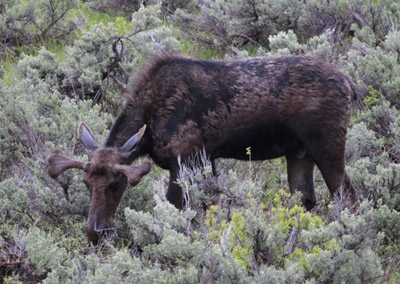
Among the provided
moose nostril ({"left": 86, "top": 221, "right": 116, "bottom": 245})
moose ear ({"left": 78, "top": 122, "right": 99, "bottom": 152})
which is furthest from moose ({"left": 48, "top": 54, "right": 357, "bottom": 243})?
moose nostril ({"left": 86, "top": 221, "right": 116, "bottom": 245})

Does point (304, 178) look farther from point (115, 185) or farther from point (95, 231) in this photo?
point (95, 231)

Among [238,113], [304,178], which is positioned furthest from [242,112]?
[304,178]

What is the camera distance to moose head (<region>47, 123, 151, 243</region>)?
7.05 m

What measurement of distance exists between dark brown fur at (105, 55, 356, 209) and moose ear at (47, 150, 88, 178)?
2.03 ft

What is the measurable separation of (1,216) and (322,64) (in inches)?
148

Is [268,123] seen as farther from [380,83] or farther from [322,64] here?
[380,83]

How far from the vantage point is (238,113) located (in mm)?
8047

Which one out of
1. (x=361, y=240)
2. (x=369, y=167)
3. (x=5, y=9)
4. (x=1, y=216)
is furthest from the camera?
(x=5, y=9)

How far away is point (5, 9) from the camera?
13.2 m

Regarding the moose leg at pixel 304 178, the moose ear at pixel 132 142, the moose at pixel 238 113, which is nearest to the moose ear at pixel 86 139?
the moose at pixel 238 113

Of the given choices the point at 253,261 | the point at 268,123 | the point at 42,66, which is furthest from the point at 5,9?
the point at 253,261

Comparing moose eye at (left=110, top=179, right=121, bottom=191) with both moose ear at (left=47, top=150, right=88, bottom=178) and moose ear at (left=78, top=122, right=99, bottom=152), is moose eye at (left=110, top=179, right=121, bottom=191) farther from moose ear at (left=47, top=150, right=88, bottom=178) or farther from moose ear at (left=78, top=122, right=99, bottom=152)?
moose ear at (left=78, top=122, right=99, bottom=152)

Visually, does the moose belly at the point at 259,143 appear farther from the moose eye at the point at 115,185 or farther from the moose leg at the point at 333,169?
the moose eye at the point at 115,185

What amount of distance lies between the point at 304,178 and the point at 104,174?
2471 mm
